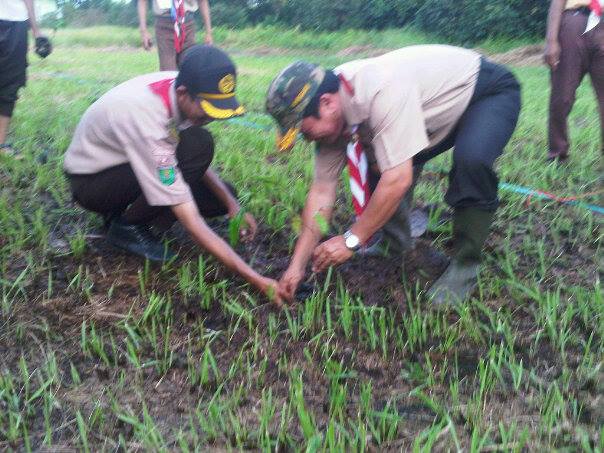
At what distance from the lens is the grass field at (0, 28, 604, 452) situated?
6.01ft

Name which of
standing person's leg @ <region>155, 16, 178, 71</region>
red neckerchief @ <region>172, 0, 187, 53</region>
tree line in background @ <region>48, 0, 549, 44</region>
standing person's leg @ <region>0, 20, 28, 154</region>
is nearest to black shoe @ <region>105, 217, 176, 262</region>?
standing person's leg @ <region>0, 20, 28, 154</region>

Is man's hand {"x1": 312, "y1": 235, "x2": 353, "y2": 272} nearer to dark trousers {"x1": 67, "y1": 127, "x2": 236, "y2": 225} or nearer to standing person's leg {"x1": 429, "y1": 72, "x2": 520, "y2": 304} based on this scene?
standing person's leg {"x1": 429, "y1": 72, "x2": 520, "y2": 304}

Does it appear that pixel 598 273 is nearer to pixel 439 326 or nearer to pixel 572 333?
pixel 572 333

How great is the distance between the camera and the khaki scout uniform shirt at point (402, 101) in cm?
209

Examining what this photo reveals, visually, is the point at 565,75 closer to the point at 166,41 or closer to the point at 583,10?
the point at 583,10

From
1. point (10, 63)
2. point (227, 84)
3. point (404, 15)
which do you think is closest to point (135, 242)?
point (227, 84)

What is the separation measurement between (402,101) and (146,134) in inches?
34.6

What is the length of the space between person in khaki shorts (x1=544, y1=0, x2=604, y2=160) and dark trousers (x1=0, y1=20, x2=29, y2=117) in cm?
300

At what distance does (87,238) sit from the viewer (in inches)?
113

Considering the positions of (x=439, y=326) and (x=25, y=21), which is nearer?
(x=439, y=326)

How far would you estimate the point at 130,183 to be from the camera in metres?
2.58

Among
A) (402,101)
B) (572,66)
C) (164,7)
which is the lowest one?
(572,66)

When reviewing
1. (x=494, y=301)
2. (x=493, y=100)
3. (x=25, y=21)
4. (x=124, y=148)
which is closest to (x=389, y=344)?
(x=494, y=301)

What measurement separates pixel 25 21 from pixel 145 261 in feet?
6.35
